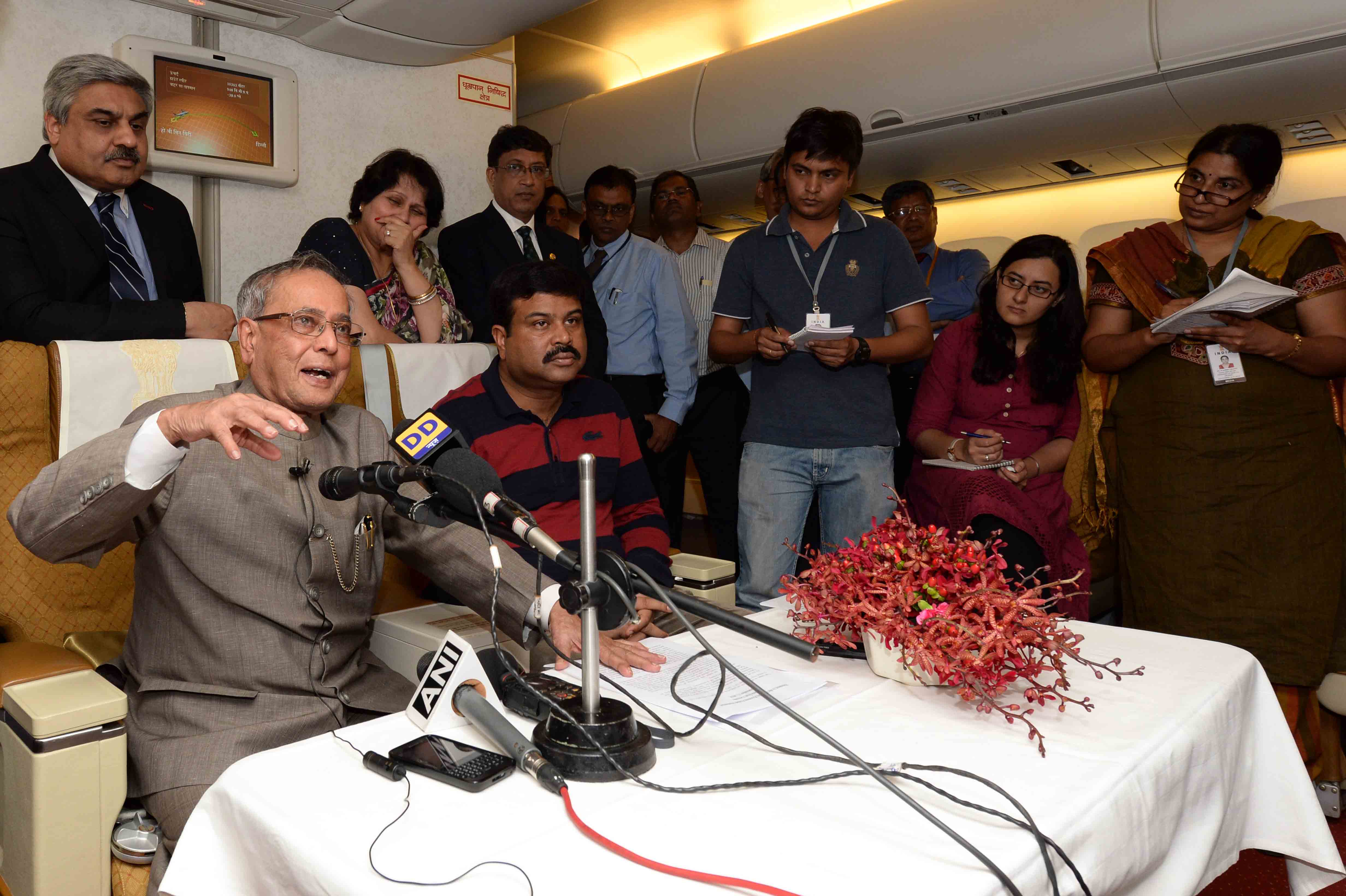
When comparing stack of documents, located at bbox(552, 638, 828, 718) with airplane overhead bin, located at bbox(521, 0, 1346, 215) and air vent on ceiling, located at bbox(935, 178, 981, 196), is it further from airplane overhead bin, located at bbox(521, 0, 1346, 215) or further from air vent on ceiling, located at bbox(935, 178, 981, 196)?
air vent on ceiling, located at bbox(935, 178, 981, 196)

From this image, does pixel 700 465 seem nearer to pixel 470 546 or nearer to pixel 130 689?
pixel 470 546

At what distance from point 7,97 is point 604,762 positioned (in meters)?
3.27

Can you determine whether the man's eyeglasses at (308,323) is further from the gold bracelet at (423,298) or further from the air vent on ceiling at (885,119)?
the air vent on ceiling at (885,119)

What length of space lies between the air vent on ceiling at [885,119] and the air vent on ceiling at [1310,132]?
1692 mm

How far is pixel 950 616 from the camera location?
4.87ft

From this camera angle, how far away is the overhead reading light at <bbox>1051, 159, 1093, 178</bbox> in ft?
16.2

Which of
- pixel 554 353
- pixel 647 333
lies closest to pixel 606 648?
pixel 554 353

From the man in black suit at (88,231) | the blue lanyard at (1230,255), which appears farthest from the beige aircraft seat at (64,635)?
the blue lanyard at (1230,255)

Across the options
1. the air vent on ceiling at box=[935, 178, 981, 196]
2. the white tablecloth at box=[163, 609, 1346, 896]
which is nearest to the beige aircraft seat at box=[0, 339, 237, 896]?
the white tablecloth at box=[163, 609, 1346, 896]

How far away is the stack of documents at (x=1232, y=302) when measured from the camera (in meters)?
2.64

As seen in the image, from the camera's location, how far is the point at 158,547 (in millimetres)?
1837

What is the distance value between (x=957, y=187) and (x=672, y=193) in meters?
1.85

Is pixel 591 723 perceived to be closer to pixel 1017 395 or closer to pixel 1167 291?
pixel 1017 395

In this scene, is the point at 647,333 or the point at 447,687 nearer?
the point at 447,687
